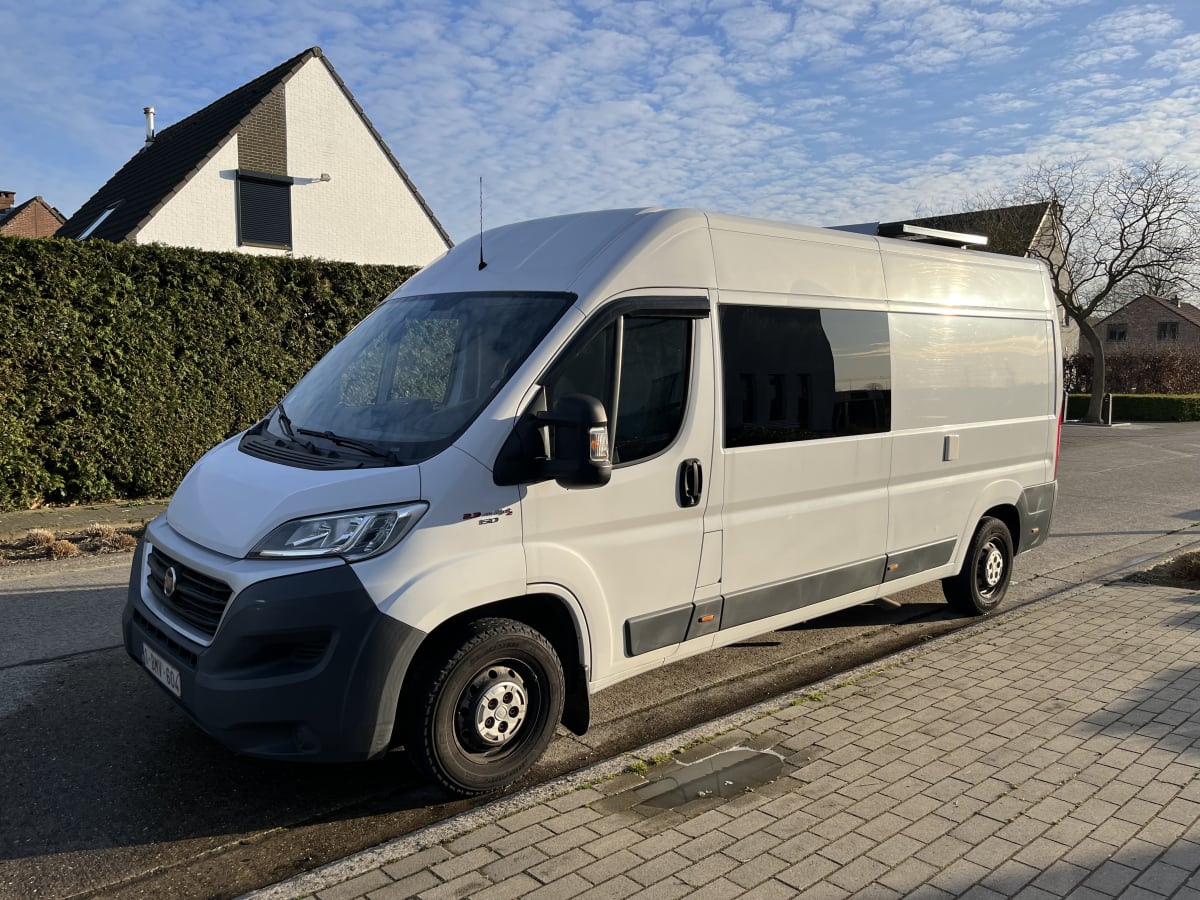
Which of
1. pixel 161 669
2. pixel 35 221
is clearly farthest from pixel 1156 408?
pixel 35 221

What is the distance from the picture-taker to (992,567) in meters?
6.63

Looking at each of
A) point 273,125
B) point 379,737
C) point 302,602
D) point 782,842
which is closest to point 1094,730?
point 782,842

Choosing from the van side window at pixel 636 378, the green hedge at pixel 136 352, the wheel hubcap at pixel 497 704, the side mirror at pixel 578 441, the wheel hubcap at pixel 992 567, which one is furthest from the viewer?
the green hedge at pixel 136 352

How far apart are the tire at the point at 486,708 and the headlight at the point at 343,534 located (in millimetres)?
502

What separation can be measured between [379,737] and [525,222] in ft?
8.74

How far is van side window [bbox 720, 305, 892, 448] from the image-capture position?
454 cm

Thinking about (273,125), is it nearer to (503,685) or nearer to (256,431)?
(256,431)

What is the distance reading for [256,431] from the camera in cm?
452

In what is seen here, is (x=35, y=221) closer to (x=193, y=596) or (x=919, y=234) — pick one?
(x=919, y=234)

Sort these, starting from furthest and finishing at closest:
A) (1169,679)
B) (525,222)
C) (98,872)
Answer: (1169,679)
(525,222)
(98,872)

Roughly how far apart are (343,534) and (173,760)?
5.13 ft

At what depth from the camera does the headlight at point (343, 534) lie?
338cm

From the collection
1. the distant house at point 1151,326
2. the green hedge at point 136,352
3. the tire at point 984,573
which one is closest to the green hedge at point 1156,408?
the distant house at point 1151,326

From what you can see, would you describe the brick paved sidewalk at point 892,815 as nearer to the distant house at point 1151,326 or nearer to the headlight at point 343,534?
the headlight at point 343,534
